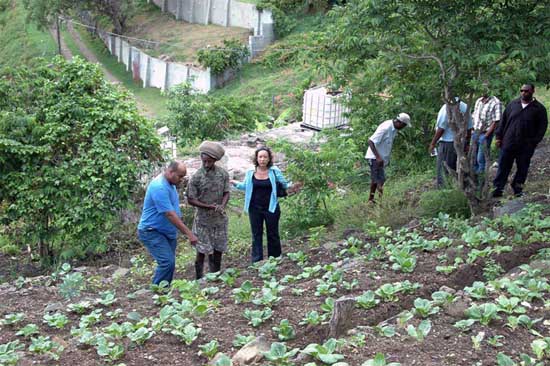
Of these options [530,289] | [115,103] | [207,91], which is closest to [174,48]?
[207,91]

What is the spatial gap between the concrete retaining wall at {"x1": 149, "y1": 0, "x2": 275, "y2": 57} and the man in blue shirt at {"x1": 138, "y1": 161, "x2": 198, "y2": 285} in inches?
1138

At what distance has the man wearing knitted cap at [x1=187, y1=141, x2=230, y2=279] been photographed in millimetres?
7734

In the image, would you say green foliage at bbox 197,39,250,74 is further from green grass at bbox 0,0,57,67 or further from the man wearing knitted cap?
the man wearing knitted cap

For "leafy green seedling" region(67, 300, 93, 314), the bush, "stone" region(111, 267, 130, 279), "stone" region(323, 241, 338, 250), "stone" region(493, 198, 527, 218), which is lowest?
"stone" region(111, 267, 130, 279)

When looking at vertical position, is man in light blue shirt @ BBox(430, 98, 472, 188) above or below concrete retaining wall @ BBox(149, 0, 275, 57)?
below

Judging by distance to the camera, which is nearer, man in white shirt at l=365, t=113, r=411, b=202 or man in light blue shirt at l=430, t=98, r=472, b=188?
man in white shirt at l=365, t=113, r=411, b=202

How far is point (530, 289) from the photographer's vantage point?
5.43 m

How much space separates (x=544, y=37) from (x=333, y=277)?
3.45 m

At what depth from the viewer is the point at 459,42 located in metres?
7.86

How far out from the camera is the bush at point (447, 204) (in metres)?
9.15

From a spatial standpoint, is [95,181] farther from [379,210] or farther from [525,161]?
[525,161]

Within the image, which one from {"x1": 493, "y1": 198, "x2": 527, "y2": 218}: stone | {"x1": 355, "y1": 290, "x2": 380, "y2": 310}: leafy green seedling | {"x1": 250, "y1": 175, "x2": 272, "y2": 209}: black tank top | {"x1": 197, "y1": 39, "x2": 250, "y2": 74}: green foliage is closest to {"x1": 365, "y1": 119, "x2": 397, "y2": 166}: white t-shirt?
{"x1": 493, "y1": 198, "x2": 527, "y2": 218}: stone

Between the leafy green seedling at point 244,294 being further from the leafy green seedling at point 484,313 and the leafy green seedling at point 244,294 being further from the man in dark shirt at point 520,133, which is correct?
the man in dark shirt at point 520,133

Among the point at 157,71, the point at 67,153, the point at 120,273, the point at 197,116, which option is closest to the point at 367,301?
the point at 120,273
